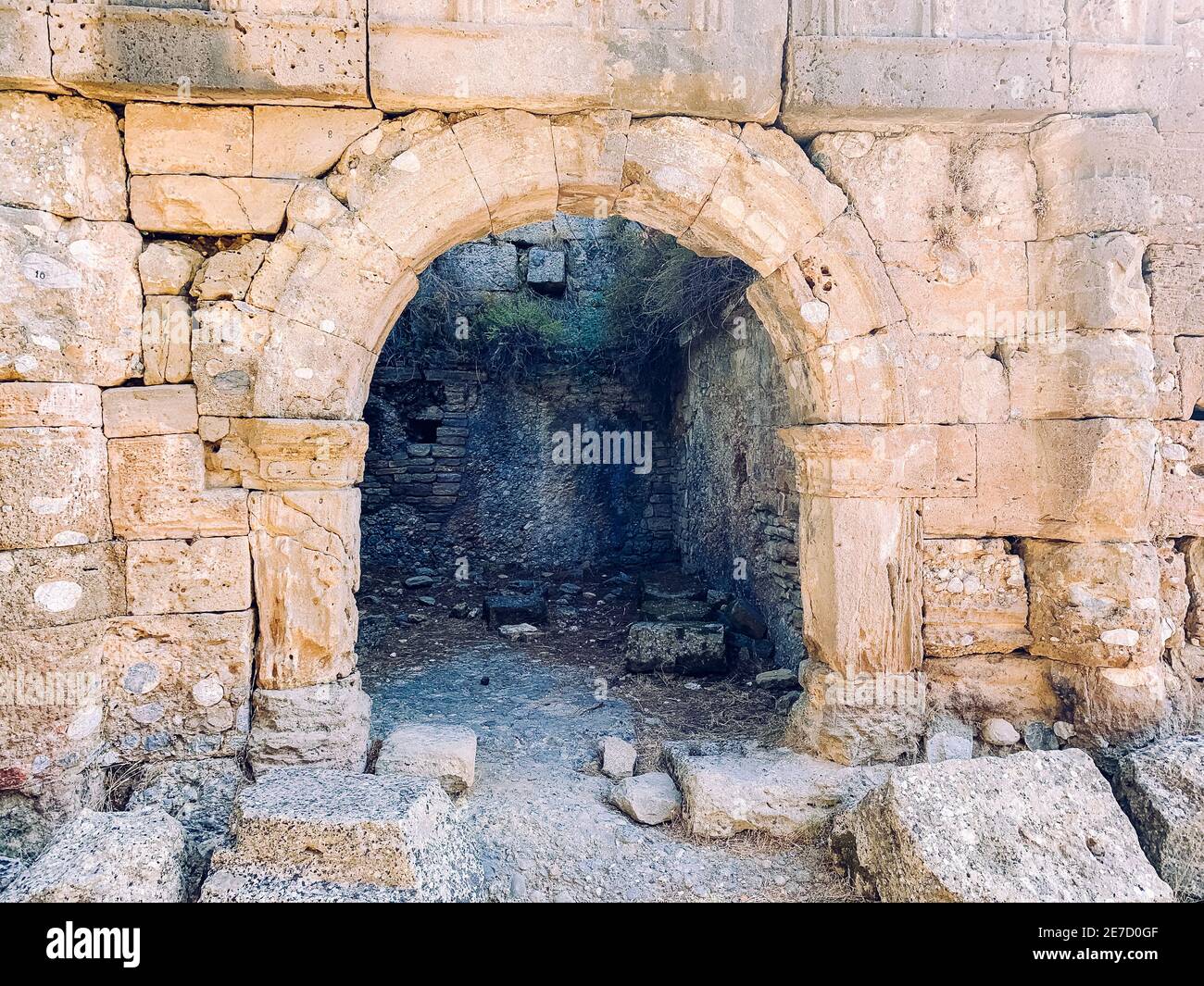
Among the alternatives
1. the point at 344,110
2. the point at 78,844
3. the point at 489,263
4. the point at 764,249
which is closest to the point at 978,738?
the point at 764,249

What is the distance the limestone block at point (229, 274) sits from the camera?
297 centimetres

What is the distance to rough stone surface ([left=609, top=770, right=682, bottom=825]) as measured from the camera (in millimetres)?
3113

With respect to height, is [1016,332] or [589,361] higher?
[589,361]

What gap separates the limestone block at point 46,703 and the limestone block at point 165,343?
3.35 feet

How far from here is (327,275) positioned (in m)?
2.99

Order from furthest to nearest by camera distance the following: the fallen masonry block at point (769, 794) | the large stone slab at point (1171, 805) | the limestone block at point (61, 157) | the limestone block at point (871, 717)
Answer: the limestone block at point (871, 717) < the fallen masonry block at point (769, 794) < the limestone block at point (61, 157) < the large stone slab at point (1171, 805)

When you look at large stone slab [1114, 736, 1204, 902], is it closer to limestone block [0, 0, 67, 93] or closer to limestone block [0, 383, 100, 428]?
limestone block [0, 383, 100, 428]

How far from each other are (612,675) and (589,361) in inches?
165

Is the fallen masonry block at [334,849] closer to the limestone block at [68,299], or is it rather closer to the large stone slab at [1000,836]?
the large stone slab at [1000,836]

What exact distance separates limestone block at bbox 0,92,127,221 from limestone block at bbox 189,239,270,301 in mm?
388

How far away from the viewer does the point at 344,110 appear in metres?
3.01

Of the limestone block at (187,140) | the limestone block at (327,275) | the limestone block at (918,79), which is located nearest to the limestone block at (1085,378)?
the limestone block at (918,79)
